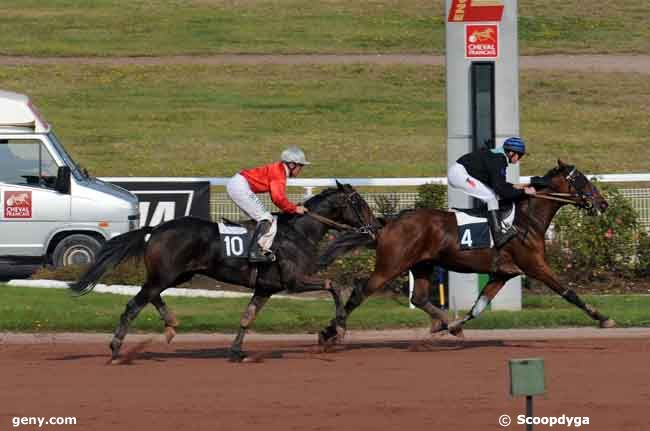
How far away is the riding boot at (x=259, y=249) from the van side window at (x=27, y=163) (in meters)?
7.35

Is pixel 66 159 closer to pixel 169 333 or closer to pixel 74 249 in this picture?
pixel 74 249

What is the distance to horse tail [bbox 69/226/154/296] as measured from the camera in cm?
1434

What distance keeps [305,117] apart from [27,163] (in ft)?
59.6

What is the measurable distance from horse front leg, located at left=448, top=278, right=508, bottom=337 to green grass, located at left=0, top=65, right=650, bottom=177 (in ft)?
55.5

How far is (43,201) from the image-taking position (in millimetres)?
20609

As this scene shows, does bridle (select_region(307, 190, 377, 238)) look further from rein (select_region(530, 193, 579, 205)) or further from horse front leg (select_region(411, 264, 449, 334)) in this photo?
rein (select_region(530, 193, 579, 205))

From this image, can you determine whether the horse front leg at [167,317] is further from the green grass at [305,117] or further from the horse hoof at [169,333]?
the green grass at [305,117]

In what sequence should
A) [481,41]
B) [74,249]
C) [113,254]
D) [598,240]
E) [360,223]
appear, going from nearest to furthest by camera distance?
[113,254] < [360,223] < [481,41] < [598,240] < [74,249]

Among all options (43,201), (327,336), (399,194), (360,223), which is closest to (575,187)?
(360,223)

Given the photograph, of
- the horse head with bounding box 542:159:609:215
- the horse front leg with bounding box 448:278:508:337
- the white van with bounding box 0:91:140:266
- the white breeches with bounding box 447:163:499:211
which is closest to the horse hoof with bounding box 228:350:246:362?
the horse front leg with bounding box 448:278:508:337

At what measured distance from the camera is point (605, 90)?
40.8 meters

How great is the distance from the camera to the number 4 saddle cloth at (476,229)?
14656mm

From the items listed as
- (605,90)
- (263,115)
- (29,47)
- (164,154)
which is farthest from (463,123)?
(29,47)

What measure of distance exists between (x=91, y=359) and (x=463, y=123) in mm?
5666
